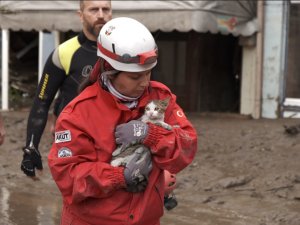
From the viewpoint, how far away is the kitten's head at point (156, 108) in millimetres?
2773

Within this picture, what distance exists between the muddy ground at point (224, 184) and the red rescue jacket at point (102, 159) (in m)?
3.28

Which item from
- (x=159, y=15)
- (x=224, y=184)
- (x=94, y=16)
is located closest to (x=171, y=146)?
(x=94, y=16)

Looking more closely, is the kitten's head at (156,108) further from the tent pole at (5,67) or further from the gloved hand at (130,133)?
the tent pole at (5,67)

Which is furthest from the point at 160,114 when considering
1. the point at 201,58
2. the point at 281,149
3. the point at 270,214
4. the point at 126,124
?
the point at 201,58

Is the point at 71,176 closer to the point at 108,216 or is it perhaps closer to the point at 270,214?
the point at 108,216

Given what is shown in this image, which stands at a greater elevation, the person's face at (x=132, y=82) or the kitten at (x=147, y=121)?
the person's face at (x=132, y=82)

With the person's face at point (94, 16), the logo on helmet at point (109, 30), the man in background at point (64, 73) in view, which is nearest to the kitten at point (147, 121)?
the logo on helmet at point (109, 30)

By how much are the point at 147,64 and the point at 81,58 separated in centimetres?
166

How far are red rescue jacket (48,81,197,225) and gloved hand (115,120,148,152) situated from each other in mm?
27

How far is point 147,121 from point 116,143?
16cm

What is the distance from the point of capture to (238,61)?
1191 cm

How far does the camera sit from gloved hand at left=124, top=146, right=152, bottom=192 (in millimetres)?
2705

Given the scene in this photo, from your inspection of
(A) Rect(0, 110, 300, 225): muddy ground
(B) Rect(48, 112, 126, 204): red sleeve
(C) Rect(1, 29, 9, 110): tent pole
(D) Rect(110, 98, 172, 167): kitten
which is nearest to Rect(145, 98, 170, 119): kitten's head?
(D) Rect(110, 98, 172, 167): kitten

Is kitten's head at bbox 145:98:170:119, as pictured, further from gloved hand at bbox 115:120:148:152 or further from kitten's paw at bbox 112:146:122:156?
kitten's paw at bbox 112:146:122:156
